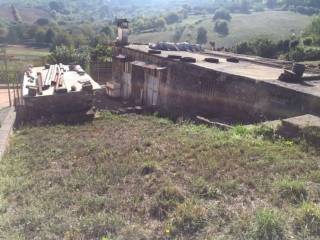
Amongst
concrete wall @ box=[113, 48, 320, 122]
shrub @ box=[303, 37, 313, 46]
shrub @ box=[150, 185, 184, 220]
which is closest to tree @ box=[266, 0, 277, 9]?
shrub @ box=[303, 37, 313, 46]

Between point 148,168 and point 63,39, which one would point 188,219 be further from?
point 63,39

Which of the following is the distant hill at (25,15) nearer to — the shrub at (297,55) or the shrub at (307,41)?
the shrub at (307,41)

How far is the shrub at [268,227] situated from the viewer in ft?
16.1

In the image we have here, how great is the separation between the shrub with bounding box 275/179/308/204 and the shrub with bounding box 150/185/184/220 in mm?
1472

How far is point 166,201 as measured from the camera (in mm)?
6129

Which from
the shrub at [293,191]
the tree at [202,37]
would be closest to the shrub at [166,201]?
the shrub at [293,191]

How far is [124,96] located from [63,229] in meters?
16.3

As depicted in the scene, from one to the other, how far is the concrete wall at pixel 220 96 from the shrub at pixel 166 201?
239 inches

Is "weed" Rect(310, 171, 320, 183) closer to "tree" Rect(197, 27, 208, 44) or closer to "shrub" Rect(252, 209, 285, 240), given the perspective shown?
"shrub" Rect(252, 209, 285, 240)

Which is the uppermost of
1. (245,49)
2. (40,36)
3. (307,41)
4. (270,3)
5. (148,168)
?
(270,3)

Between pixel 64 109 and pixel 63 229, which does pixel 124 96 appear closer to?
pixel 64 109

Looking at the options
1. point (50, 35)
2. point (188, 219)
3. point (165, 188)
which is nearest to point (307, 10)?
point (50, 35)

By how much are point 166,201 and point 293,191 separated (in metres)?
1.86

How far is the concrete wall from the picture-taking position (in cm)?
1163
